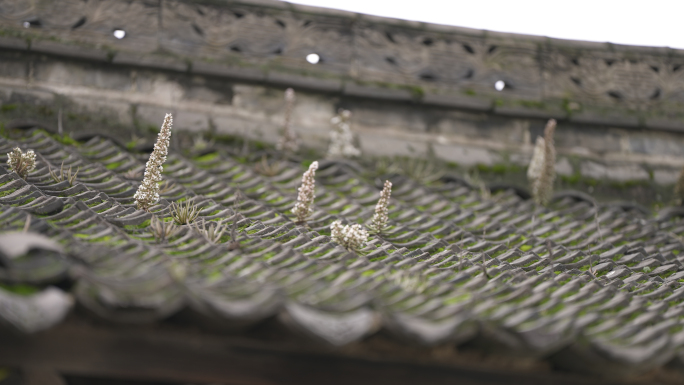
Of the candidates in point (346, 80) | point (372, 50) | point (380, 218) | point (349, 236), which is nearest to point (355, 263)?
point (349, 236)

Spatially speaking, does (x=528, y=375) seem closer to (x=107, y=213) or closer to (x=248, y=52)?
(x=107, y=213)

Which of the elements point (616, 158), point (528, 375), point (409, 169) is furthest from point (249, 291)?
point (616, 158)

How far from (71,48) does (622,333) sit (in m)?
5.19

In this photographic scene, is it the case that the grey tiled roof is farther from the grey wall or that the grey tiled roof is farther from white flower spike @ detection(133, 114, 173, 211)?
the grey wall

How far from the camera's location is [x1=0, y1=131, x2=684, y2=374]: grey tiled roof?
2.59 meters

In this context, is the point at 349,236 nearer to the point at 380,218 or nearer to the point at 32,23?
the point at 380,218

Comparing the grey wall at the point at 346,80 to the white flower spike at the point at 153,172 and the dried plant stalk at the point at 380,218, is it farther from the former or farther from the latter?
the white flower spike at the point at 153,172

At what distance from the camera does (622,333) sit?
10.3ft

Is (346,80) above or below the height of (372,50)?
below

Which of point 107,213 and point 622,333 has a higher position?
point 107,213

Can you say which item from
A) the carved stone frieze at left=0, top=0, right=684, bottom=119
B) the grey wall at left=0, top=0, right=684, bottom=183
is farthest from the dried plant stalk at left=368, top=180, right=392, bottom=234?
the carved stone frieze at left=0, top=0, right=684, bottom=119

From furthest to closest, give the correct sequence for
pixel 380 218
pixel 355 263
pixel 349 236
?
1. pixel 380 218
2. pixel 349 236
3. pixel 355 263

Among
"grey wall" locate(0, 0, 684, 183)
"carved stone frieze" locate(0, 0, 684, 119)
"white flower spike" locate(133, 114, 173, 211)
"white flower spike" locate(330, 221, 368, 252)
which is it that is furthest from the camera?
"carved stone frieze" locate(0, 0, 684, 119)

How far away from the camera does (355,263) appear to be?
3.88 meters
